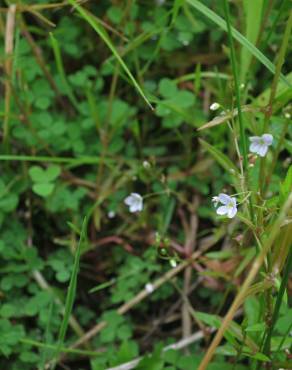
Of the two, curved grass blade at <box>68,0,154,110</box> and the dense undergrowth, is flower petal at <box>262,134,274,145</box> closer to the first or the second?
the dense undergrowth

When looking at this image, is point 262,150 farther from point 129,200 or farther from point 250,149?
point 129,200

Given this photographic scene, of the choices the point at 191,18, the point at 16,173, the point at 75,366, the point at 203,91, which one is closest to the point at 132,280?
the point at 75,366

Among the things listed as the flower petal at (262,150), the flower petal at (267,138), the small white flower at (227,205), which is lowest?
the small white flower at (227,205)

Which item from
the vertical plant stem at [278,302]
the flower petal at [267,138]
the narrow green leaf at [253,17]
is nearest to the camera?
the vertical plant stem at [278,302]

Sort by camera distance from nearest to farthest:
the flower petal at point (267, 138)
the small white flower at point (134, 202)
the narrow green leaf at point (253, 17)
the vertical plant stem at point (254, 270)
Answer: the vertical plant stem at point (254, 270) < the flower petal at point (267, 138) < the narrow green leaf at point (253, 17) < the small white flower at point (134, 202)

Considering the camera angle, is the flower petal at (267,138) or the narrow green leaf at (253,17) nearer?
the flower petal at (267,138)

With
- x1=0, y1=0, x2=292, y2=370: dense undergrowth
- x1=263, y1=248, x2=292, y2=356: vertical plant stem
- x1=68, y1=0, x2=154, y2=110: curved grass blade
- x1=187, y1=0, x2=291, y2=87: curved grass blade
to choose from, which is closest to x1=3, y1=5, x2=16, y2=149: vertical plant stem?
x1=0, y1=0, x2=292, y2=370: dense undergrowth

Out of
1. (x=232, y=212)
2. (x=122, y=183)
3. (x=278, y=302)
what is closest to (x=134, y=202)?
(x=122, y=183)

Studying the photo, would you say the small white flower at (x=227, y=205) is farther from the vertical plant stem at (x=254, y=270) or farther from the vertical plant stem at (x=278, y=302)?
the vertical plant stem at (x=254, y=270)

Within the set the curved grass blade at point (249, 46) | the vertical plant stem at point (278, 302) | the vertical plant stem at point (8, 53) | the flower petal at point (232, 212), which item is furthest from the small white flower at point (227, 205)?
the vertical plant stem at point (8, 53)
